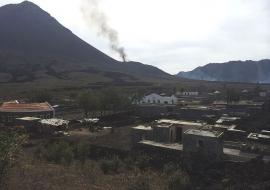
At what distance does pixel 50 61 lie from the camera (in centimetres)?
16325

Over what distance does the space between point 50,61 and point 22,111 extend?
11748 cm

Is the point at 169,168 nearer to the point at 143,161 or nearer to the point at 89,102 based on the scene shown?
the point at 143,161

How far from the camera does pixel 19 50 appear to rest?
17412cm

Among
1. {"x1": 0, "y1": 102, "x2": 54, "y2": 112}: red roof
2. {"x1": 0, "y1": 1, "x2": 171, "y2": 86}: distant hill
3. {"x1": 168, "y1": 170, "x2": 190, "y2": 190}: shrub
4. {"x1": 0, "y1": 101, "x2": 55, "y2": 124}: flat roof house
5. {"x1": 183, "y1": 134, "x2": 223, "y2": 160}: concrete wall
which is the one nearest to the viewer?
{"x1": 168, "y1": 170, "x2": 190, "y2": 190}: shrub

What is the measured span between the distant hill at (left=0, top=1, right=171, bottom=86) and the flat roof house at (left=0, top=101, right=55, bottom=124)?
66.5 meters

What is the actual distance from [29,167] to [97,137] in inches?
501

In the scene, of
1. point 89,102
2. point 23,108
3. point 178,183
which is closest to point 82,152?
point 178,183

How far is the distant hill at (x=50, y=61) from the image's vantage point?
13425cm

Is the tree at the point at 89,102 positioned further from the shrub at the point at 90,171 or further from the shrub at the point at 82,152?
the shrub at the point at 90,171

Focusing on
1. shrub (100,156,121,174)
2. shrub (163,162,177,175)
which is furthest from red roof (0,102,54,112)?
shrub (163,162,177,175)

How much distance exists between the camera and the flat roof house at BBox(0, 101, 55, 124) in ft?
162

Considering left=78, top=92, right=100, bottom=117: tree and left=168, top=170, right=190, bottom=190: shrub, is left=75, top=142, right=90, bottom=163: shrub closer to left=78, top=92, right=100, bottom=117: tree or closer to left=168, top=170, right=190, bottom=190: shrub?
left=168, top=170, right=190, bottom=190: shrub

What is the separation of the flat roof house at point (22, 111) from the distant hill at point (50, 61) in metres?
66.5

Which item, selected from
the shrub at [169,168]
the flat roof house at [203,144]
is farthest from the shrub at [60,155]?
the flat roof house at [203,144]
